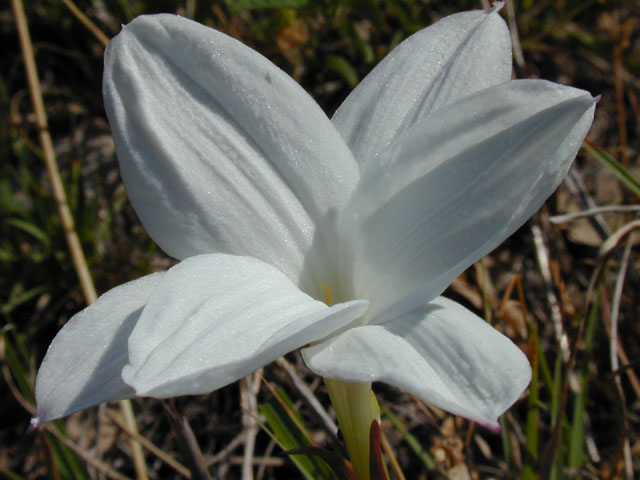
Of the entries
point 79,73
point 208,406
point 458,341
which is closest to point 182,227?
point 458,341

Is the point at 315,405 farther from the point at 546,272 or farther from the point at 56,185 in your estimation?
the point at 56,185

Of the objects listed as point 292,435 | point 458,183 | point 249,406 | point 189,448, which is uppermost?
point 458,183

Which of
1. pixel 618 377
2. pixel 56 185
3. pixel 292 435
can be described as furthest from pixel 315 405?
pixel 56 185

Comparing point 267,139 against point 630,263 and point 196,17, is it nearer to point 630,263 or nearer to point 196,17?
point 196,17

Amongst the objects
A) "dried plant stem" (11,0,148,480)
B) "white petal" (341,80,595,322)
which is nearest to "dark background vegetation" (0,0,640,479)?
"dried plant stem" (11,0,148,480)

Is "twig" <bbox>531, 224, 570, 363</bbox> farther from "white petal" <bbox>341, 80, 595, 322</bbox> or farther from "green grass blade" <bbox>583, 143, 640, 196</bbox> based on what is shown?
"white petal" <bbox>341, 80, 595, 322</bbox>

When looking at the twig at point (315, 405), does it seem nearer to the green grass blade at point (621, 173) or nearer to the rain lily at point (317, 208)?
the rain lily at point (317, 208)

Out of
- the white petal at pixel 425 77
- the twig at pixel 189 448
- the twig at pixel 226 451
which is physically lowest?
the twig at pixel 226 451

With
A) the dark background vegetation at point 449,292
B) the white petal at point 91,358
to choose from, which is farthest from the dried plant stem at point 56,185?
the white petal at point 91,358
